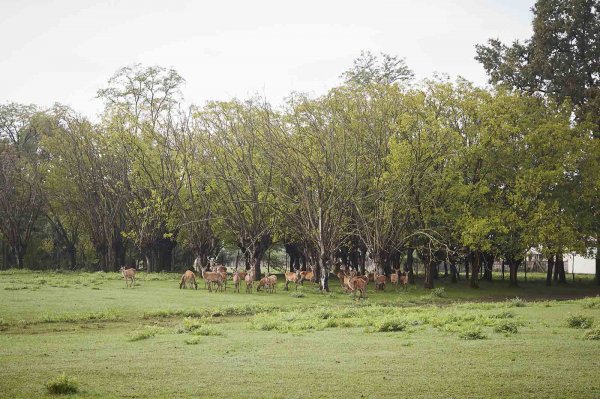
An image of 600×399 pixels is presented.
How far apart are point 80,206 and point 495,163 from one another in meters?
40.4

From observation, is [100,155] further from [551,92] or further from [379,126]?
[551,92]

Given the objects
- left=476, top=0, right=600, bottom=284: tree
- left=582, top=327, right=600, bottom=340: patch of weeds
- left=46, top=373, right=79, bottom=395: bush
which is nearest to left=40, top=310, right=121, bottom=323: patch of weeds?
left=46, top=373, right=79, bottom=395: bush

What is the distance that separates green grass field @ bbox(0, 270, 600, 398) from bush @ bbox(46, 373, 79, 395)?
17 centimetres

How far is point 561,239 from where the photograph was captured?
4594 centimetres

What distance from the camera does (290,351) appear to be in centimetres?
1788

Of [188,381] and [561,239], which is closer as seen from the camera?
[188,381]

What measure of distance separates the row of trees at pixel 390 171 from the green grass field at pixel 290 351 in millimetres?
14674

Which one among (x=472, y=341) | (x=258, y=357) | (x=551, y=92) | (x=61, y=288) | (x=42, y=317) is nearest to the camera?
(x=258, y=357)

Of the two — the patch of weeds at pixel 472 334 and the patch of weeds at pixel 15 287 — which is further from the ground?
the patch of weeds at pixel 472 334

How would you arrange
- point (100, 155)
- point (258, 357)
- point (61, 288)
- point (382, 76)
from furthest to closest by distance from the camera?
point (382, 76) → point (100, 155) → point (61, 288) → point (258, 357)

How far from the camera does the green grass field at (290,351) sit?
13094 mm

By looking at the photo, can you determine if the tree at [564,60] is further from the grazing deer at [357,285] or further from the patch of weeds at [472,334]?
the patch of weeds at [472,334]

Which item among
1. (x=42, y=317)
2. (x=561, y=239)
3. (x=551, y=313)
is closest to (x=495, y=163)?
(x=561, y=239)

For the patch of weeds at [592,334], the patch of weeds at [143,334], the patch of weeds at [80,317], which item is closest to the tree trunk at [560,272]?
the patch of weeds at [592,334]
